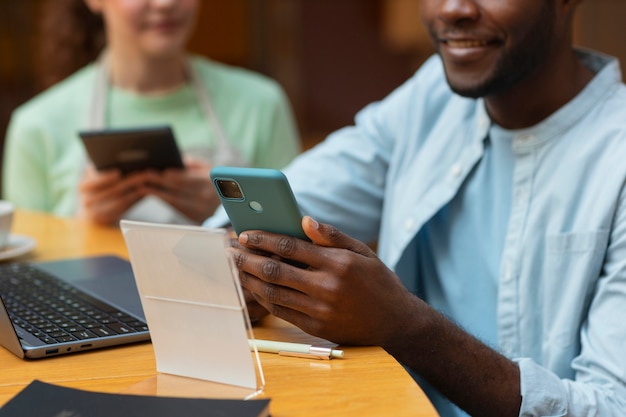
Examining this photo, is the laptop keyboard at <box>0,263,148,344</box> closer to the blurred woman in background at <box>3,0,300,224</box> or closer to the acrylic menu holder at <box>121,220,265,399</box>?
the acrylic menu holder at <box>121,220,265,399</box>

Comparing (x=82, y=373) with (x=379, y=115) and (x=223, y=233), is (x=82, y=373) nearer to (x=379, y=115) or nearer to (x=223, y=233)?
(x=223, y=233)

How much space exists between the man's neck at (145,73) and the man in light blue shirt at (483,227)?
866mm

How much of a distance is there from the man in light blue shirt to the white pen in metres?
0.03

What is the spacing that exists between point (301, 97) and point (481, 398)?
4.22 m

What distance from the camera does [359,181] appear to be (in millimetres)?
1615

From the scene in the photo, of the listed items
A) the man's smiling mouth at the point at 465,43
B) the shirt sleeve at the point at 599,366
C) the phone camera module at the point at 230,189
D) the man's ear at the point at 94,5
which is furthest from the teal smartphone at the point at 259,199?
the man's ear at the point at 94,5

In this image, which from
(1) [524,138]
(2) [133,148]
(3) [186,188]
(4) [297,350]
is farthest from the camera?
(3) [186,188]

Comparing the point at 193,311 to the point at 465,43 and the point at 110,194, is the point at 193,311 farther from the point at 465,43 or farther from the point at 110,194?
the point at 110,194

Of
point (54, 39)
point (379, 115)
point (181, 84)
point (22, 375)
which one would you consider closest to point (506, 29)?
point (379, 115)

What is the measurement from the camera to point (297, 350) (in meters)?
1.00

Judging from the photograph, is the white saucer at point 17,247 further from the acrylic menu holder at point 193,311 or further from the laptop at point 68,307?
the acrylic menu holder at point 193,311

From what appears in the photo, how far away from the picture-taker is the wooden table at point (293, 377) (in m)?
0.86

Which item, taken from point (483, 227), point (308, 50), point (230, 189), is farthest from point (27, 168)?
point (308, 50)

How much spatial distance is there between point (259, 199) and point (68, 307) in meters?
0.38
